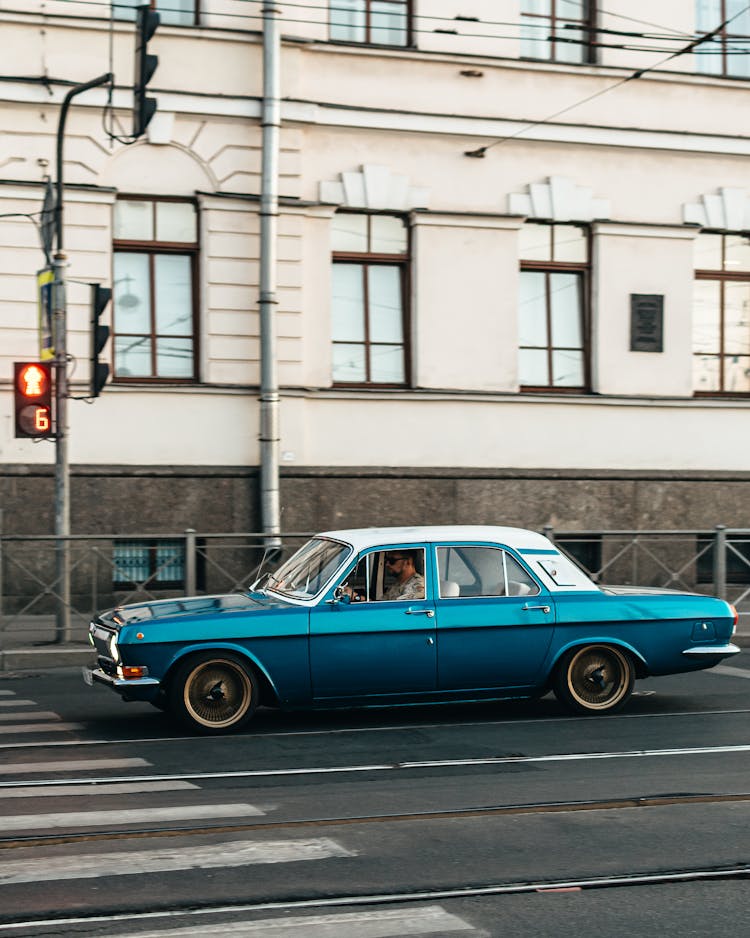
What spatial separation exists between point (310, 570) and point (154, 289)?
350 inches

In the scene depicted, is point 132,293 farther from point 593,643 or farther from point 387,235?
point 593,643

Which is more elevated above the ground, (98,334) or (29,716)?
(98,334)

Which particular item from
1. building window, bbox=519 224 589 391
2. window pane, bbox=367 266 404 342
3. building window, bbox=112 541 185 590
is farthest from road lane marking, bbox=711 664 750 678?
window pane, bbox=367 266 404 342

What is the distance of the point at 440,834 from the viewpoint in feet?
22.5

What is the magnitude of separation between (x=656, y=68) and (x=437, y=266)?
14.5 feet

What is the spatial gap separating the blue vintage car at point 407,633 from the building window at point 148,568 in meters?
4.79

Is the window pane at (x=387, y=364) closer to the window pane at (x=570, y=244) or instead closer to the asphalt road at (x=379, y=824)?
the window pane at (x=570, y=244)

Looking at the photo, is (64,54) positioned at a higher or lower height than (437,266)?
higher

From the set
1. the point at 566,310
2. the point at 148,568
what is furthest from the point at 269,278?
the point at 566,310

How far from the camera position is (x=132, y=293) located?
18391 millimetres

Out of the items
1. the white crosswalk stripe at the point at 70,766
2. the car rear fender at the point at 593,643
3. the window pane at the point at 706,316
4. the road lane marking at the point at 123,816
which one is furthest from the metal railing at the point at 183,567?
the road lane marking at the point at 123,816

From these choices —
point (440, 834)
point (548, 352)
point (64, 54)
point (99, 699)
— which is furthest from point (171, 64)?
point (440, 834)

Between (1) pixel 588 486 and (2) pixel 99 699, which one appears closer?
(2) pixel 99 699

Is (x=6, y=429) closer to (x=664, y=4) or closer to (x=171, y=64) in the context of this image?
(x=171, y=64)
